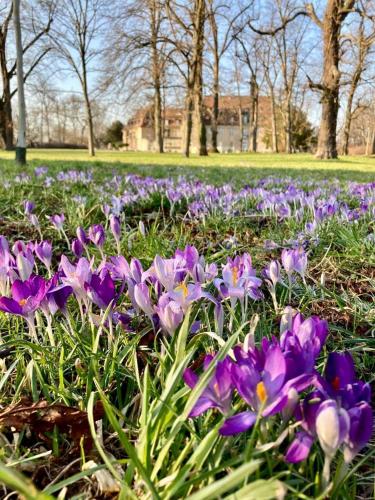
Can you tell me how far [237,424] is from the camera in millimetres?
615

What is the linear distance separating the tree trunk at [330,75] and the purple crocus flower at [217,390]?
59.8ft

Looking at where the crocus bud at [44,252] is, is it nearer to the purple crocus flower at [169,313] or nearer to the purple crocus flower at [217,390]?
the purple crocus flower at [169,313]

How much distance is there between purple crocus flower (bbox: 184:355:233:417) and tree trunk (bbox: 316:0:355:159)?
18230mm

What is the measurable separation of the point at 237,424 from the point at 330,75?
19719 mm

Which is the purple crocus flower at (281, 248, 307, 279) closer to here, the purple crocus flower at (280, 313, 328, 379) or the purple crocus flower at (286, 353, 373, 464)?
the purple crocus flower at (280, 313, 328, 379)

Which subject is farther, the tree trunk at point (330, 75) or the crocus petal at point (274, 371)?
the tree trunk at point (330, 75)

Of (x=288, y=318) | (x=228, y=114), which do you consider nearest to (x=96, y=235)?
(x=288, y=318)

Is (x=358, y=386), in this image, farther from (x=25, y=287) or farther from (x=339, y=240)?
(x=339, y=240)

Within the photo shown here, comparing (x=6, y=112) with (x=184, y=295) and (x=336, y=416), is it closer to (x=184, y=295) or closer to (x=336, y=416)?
(x=184, y=295)

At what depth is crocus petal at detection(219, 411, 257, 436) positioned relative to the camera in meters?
0.61

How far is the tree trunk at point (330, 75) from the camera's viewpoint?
1755 cm

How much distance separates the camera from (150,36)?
2072 cm

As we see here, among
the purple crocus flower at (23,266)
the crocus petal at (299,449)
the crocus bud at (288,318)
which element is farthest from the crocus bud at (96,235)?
the crocus petal at (299,449)

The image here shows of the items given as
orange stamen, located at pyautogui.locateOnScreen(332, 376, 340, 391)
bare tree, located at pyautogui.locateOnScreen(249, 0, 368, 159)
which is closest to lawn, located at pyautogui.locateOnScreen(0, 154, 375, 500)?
orange stamen, located at pyautogui.locateOnScreen(332, 376, 340, 391)
